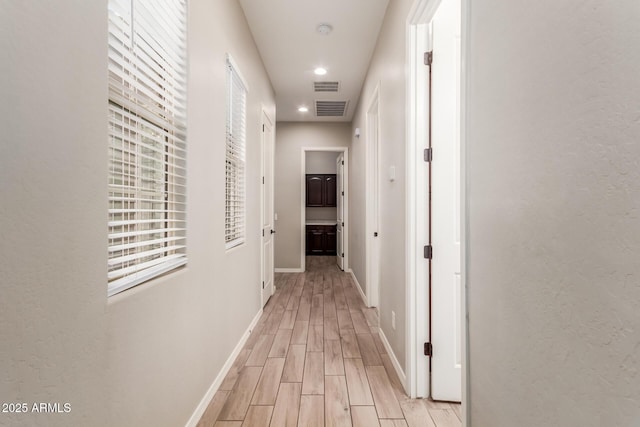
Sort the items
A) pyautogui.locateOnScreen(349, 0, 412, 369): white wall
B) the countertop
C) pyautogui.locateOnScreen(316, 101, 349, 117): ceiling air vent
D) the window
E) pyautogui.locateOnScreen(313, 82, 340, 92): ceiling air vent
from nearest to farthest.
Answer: pyautogui.locateOnScreen(349, 0, 412, 369): white wall → the window → pyautogui.locateOnScreen(313, 82, 340, 92): ceiling air vent → pyautogui.locateOnScreen(316, 101, 349, 117): ceiling air vent → the countertop

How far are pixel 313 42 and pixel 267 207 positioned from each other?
2039 mm

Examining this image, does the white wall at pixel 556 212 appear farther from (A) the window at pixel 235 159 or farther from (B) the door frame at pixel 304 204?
(B) the door frame at pixel 304 204

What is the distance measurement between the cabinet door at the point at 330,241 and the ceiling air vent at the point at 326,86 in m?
3.97

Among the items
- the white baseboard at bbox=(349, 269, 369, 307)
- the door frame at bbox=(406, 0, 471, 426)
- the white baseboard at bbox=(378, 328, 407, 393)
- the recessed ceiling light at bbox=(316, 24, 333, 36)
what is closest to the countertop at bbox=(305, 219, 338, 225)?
the white baseboard at bbox=(349, 269, 369, 307)

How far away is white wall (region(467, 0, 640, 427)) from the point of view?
0.60 metres

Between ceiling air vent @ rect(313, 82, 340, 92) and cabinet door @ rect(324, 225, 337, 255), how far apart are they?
3970mm

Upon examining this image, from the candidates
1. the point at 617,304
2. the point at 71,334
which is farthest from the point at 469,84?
the point at 71,334

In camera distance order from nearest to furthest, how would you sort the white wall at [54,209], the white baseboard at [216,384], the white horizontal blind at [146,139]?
1. the white wall at [54,209]
2. the white horizontal blind at [146,139]
3. the white baseboard at [216,384]

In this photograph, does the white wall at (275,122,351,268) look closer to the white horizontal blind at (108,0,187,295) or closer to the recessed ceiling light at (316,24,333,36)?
the recessed ceiling light at (316,24,333,36)

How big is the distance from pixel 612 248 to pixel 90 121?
1319 mm

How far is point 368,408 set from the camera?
192 cm

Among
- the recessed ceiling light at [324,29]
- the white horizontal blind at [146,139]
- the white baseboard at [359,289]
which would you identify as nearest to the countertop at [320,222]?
the white baseboard at [359,289]

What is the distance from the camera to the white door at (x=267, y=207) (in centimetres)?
393

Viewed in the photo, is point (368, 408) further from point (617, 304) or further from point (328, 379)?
point (617, 304)
